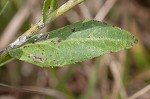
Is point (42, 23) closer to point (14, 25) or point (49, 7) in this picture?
point (49, 7)

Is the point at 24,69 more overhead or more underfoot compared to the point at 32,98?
more overhead

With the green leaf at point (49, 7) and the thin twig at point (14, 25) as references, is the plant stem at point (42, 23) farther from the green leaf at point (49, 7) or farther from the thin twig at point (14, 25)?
the thin twig at point (14, 25)

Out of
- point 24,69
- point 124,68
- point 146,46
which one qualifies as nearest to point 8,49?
point 124,68

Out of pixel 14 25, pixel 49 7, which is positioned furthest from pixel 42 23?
pixel 14 25

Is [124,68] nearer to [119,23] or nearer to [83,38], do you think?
[119,23]

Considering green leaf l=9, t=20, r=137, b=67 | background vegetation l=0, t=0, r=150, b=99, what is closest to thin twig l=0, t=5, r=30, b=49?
background vegetation l=0, t=0, r=150, b=99

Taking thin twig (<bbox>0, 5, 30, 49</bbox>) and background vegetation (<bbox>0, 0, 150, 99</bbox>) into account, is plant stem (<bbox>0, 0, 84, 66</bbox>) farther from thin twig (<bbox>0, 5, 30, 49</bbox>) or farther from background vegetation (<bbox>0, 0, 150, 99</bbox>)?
thin twig (<bbox>0, 5, 30, 49</bbox>)

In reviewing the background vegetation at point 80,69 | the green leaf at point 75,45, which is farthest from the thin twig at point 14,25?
the green leaf at point 75,45
